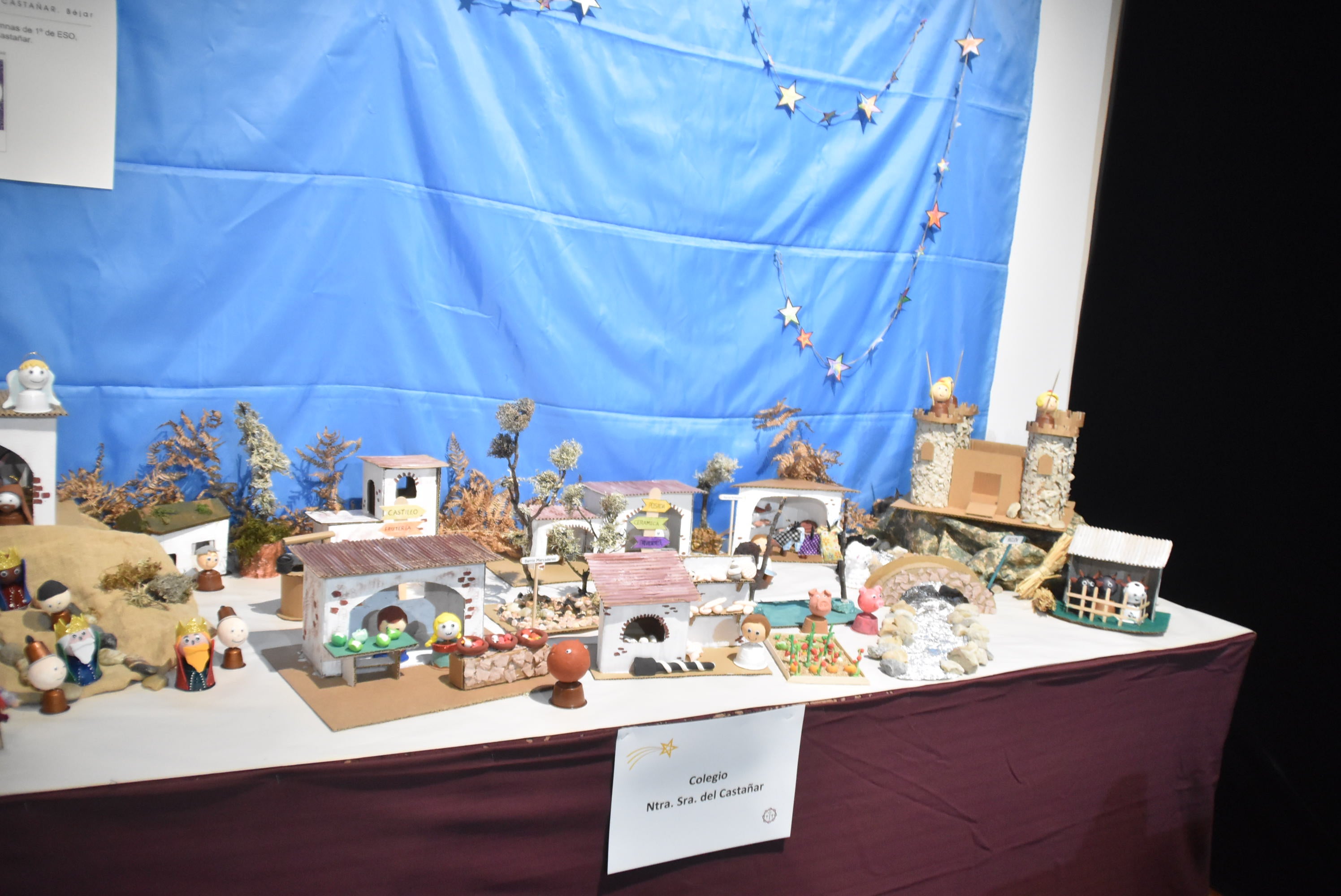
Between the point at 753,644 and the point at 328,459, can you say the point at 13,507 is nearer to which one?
the point at 328,459

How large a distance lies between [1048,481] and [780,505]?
107cm

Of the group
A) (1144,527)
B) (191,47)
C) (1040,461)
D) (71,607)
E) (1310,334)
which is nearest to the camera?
(71,607)

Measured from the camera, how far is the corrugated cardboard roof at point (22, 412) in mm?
2285

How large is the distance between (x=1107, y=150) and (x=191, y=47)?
3767 millimetres

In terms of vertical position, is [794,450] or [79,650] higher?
A: [794,450]

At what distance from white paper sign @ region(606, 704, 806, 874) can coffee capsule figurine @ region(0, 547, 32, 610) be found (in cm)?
148

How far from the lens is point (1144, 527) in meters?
3.77

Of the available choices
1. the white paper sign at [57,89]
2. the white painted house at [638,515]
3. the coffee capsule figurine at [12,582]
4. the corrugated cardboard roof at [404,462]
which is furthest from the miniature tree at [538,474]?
the white paper sign at [57,89]

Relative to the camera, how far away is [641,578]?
2369 millimetres

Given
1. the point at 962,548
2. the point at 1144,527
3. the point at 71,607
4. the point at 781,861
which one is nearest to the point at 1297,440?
the point at 1144,527

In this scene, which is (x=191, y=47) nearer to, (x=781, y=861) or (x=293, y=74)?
(x=293, y=74)

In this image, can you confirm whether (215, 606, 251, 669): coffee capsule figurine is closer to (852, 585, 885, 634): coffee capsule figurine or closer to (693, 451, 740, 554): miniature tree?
(693, 451, 740, 554): miniature tree

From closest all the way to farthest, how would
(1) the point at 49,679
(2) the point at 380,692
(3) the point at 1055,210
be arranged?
(1) the point at 49,679, (2) the point at 380,692, (3) the point at 1055,210

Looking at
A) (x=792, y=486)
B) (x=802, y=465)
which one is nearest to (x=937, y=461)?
(x=802, y=465)
